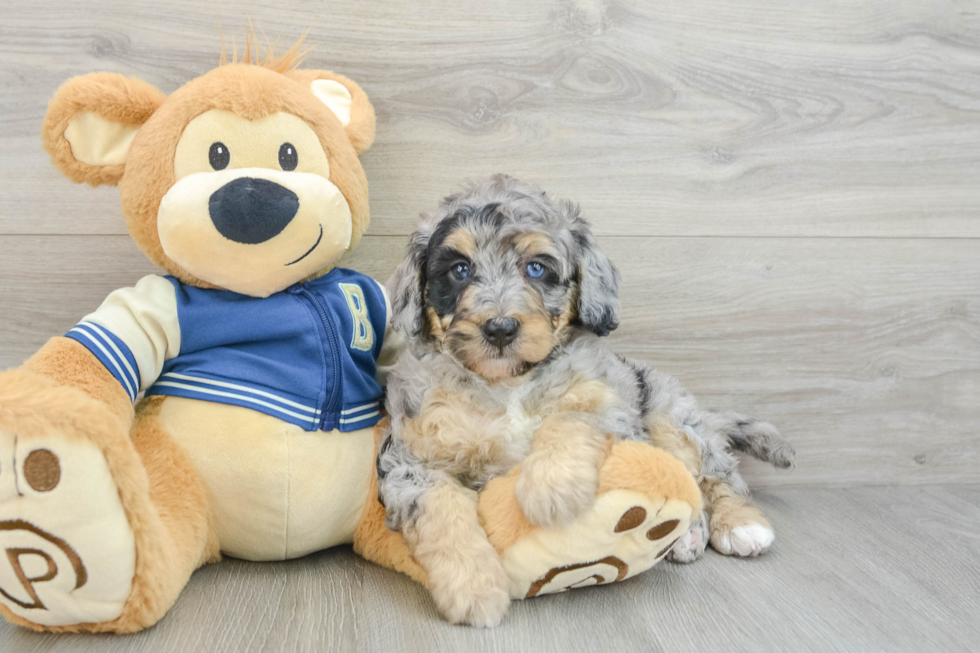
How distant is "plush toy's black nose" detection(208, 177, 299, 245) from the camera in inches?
64.5

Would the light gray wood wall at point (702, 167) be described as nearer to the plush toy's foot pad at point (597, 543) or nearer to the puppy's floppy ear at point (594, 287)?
the puppy's floppy ear at point (594, 287)

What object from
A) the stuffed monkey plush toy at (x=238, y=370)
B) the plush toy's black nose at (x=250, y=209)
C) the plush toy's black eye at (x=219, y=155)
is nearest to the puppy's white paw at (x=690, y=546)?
the stuffed monkey plush toy at (x=238, y=370)

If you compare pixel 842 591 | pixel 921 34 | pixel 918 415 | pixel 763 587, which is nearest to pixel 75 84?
pixel 763 587

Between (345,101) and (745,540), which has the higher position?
(345,101)

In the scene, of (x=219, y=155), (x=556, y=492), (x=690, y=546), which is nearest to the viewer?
(x=556, y=492)

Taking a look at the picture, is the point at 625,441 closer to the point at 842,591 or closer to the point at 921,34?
the point at 842,591

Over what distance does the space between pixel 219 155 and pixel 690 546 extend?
165cm

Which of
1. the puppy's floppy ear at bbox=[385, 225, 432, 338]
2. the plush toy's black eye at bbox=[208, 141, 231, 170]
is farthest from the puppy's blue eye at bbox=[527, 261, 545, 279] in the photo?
the plush toy's black eye at bbox=[208, 141, 231, 170]

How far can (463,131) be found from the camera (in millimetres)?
2334

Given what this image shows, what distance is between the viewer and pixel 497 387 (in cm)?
180

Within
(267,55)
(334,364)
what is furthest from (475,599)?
(267,55)

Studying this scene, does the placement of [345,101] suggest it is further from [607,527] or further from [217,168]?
[607,527]

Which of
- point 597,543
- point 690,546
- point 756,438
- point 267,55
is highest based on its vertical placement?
point 267,55

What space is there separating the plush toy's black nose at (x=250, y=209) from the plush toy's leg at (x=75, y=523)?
50 centimetres
